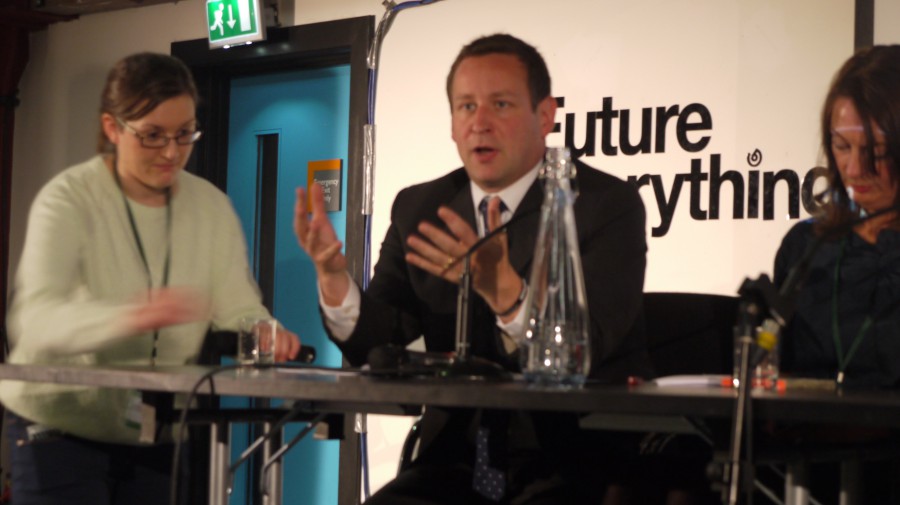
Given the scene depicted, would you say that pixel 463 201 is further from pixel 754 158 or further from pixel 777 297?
pixel 754 158

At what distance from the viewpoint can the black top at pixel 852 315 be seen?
2.01m

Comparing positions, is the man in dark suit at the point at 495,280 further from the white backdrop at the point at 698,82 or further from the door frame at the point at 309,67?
the door frame at the point at 309,67

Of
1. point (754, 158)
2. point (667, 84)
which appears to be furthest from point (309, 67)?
point (754, 158)

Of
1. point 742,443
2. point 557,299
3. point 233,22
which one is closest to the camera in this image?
point 742,443

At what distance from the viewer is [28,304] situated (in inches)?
78.7

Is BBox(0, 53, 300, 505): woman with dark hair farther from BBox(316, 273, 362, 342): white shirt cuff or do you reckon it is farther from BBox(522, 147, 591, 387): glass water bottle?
BBox(522, 147, 591, 387): glass water bottle

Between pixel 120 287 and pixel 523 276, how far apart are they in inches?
30.4

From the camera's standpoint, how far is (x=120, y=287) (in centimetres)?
221

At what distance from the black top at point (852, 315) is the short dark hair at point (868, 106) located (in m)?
0.07

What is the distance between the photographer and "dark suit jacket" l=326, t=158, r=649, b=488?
1969 mm

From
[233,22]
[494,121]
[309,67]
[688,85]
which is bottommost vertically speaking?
[494,121]

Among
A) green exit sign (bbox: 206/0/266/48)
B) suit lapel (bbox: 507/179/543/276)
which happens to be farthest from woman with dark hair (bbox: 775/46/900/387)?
green exit sign (bbox: 206/0/266/48)

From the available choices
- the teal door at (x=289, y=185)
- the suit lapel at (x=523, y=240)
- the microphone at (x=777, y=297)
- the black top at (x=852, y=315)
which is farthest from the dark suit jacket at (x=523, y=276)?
the teal door at (x=289, y=185)

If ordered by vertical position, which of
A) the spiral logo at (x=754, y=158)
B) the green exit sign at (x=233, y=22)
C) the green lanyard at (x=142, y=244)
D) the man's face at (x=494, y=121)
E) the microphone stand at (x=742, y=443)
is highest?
the green exit sign at (x=233, y=22)
